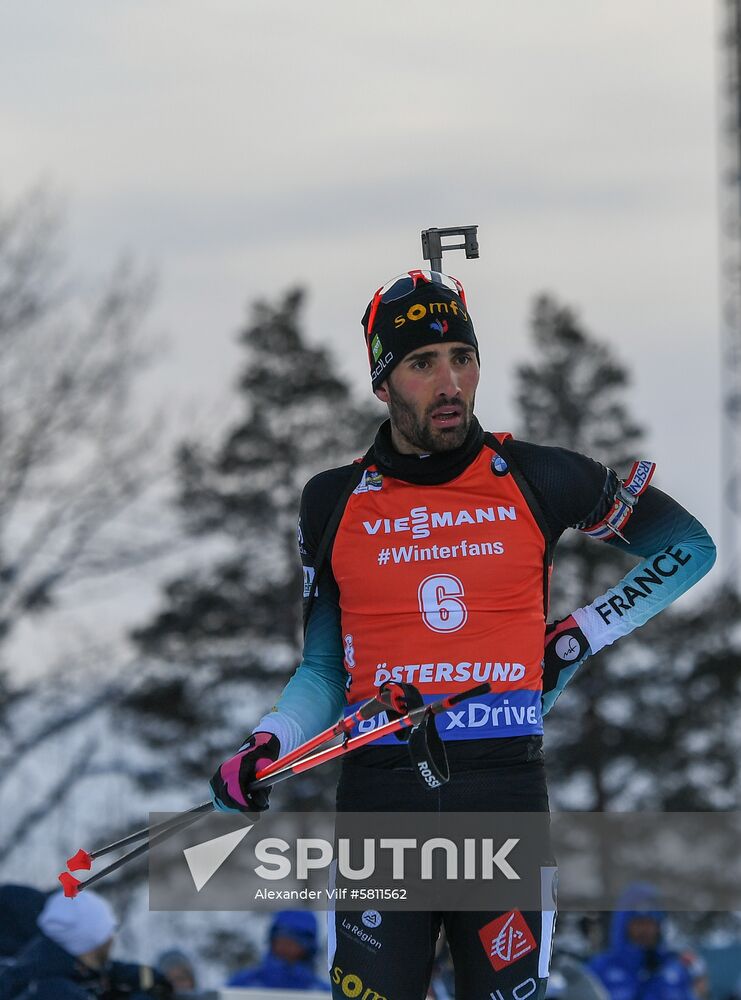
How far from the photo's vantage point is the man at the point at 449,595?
13.5ft

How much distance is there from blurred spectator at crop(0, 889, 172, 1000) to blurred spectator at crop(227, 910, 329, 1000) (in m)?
1.89

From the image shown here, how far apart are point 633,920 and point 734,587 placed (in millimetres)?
17524

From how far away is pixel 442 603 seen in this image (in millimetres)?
4203

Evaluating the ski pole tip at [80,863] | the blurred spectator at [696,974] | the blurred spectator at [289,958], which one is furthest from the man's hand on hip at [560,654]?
the blurred spectator at [696,974]

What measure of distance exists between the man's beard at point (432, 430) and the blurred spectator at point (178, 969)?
22.3 feet

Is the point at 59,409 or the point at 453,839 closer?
the point at 453,839

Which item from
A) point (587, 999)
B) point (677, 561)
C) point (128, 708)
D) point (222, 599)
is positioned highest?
point (222, 599)

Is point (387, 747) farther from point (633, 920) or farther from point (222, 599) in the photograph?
point (222, 599)

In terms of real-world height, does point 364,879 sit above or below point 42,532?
below

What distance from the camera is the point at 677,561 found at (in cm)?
451

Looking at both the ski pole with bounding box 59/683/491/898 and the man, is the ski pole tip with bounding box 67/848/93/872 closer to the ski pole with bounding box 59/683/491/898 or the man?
the ski pole with bounding box 59/683/491/898

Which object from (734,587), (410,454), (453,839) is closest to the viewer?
(453,839)

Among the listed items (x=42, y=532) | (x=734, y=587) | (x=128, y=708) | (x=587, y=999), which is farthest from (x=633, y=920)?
(x=734, y=587)

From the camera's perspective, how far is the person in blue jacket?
1055cm
